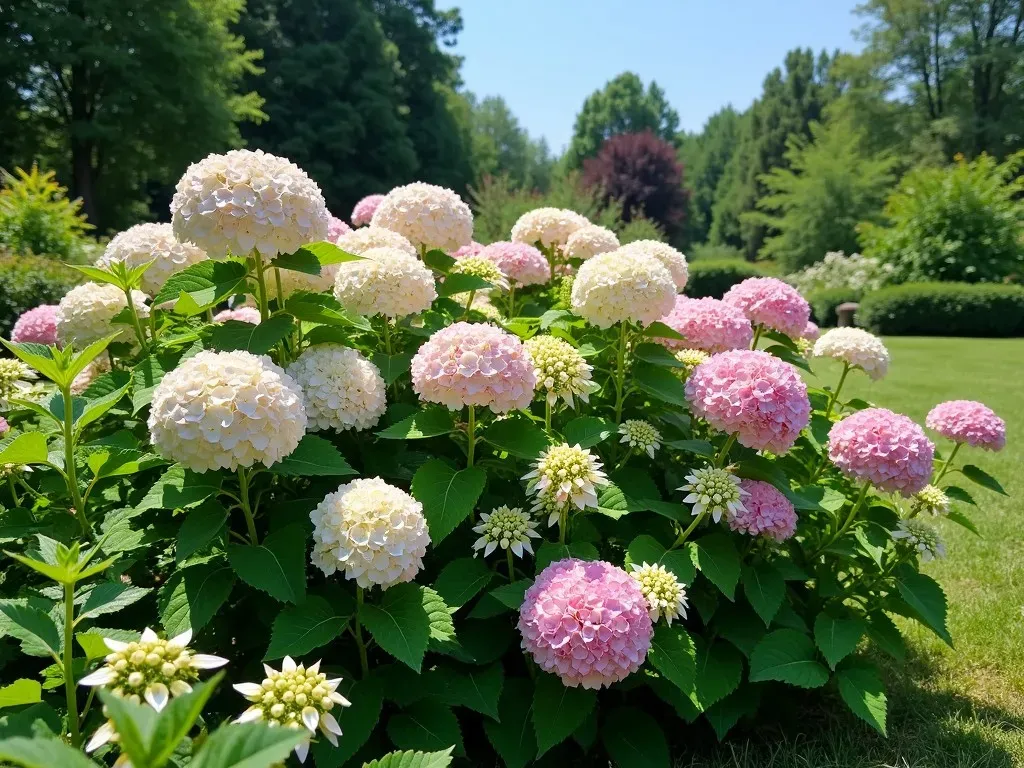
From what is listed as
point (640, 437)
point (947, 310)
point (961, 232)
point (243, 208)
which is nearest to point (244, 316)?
point (243, 208)

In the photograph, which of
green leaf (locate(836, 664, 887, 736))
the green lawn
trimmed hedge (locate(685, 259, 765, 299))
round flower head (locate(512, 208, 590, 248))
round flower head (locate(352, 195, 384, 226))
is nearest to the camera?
green leaf (locate(836, 664, 887, 736))

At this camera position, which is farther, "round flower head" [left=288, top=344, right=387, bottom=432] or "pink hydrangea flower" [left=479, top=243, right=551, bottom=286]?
"pink hydrangea flower" [left=479, top=243, right=551, bottom=286]

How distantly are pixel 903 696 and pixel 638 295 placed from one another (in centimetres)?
189

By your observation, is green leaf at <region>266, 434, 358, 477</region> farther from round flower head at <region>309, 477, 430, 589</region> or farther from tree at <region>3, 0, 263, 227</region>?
tree at <region>3, 0, 263, 227</region>

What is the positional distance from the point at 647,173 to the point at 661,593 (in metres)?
35.5

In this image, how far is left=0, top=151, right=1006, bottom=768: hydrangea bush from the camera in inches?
64.3

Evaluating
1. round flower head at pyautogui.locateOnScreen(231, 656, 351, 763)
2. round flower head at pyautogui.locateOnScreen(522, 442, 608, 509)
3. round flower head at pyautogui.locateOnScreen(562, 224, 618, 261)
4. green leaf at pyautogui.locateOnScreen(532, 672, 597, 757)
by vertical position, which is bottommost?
green leaf at pyautogui.locateOnScreen(532, 672, 597, 757)

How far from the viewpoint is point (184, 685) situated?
117 centimetres

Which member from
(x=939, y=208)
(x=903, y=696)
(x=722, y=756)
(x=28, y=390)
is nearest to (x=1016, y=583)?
(x=903, y=696)

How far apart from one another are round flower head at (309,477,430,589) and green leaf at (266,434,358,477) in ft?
0.24

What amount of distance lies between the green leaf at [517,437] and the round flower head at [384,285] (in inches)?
20.8

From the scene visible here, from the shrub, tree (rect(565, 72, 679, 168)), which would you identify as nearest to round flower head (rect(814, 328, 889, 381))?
the shrub

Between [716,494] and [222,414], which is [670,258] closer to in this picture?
[716,494]

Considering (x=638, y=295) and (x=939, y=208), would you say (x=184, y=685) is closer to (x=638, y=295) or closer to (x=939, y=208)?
(x=638, y=295)
